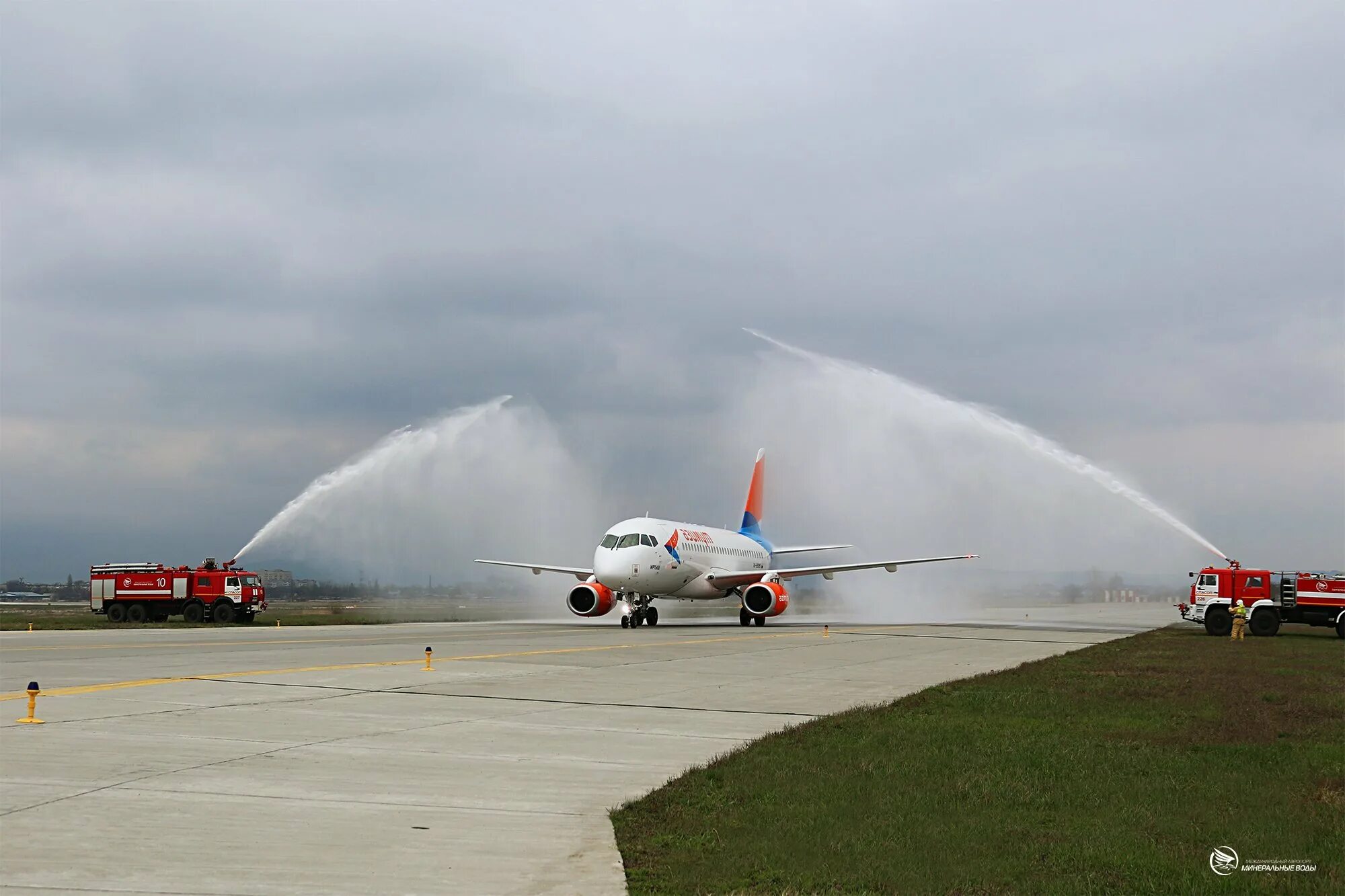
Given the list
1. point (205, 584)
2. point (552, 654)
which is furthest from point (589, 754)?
point (205, 584)

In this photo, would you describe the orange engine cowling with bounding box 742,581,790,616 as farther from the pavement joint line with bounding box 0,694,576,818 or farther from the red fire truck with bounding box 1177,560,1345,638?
the pavement joint line with bounding box 0,694,576,818

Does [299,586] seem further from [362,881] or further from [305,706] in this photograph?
[362,881]

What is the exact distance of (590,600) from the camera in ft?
159

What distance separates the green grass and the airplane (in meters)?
28.0

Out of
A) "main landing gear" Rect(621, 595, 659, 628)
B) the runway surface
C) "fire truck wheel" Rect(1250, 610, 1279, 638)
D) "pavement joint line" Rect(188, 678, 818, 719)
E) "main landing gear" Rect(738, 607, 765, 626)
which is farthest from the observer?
"main landing gear" Rect(738, 607, 765, 626)

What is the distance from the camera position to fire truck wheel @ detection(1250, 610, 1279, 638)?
44156 mm

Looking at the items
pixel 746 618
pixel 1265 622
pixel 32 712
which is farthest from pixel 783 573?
pixel 32 712

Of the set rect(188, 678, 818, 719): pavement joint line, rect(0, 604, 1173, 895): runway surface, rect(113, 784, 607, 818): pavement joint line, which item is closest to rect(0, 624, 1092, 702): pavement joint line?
rect(0, 604, 1173, 895): runway surface

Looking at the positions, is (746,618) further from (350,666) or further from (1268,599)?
(350,666)

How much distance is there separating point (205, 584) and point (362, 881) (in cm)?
4862

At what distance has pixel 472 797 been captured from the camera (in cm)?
1029

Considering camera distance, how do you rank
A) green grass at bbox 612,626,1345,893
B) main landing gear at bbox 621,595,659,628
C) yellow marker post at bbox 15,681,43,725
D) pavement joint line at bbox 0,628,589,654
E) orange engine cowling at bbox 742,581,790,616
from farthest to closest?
orange engine cowling at bbox 742,581,790,616
main landing gear at bbox 621,595,659,628
pavement joint line at bbox 0,628,589,654
yellow marker post at bbox 15,681,43,725
green grass at bbox 612,626,1345,893

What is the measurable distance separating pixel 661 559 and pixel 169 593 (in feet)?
72.8

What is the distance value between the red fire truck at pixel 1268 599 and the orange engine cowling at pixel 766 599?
16550mm
